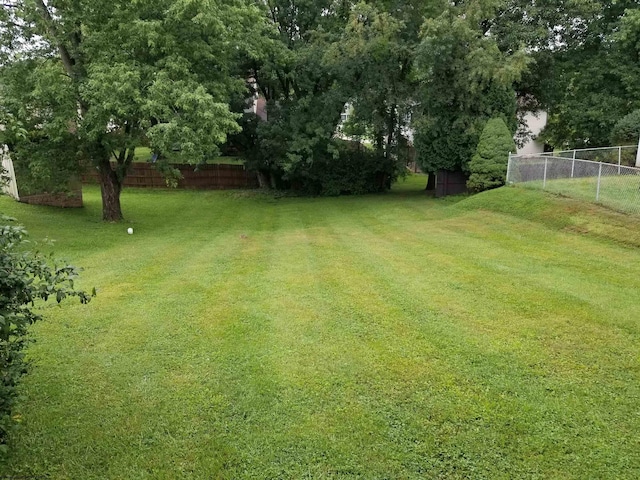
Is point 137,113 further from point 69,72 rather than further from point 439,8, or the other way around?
point 439,8

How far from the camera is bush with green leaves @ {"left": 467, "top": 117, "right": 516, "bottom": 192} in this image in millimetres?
15422

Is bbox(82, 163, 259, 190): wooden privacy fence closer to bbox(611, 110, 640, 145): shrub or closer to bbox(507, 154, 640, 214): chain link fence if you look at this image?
bbox(507, 154, 640, 214): chain link fence

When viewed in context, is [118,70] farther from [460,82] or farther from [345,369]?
[460,82]

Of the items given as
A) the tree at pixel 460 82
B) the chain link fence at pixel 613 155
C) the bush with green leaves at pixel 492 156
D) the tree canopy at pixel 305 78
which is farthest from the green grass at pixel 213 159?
the chain link fence at pixel 613 155

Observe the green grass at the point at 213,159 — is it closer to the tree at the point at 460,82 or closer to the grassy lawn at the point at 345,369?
the tree at the point at 460,82

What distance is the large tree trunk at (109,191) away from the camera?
1283 cm

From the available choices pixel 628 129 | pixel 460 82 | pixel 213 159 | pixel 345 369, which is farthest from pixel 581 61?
pixel 345 369

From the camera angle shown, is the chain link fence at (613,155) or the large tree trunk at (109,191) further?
the chain link fence at (613,155)

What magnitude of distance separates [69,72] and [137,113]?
2.26 metres

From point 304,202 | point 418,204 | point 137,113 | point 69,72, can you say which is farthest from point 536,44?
point 69,72

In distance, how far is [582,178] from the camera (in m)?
12.0

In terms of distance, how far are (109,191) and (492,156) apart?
1232 cm

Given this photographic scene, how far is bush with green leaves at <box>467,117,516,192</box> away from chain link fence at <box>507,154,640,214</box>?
556mm

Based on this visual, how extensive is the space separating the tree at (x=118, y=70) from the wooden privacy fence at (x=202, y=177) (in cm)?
1178
